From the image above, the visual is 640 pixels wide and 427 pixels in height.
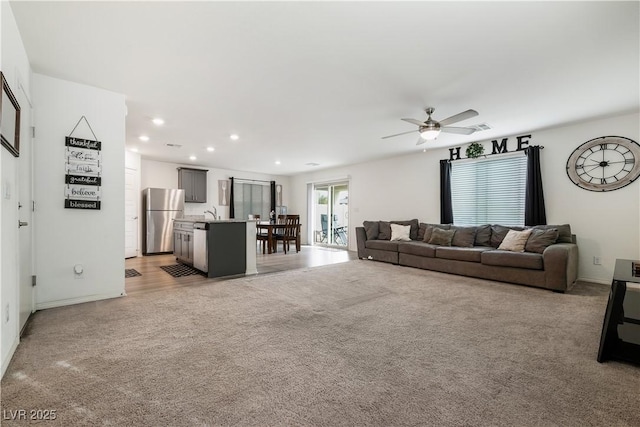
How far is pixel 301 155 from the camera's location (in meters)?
6.96

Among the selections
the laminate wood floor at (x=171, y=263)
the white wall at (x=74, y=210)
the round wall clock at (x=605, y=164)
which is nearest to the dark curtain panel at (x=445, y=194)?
the round wall clock at (x=605, y=164)

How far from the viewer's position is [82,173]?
3184 mm

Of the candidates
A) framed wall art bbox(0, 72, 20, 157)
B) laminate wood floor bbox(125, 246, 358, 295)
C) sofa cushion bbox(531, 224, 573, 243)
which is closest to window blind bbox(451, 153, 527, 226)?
sofa cushion bbox(531, 224, 573, 243)

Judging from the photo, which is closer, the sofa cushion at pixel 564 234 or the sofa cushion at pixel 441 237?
the sofa cushion at pixel 564 234

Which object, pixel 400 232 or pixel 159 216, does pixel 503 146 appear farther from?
pixel 159 216

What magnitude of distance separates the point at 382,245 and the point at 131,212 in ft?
19.4

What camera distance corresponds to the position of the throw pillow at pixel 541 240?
13.5 feet

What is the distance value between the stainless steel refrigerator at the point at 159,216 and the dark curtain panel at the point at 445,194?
653 cm

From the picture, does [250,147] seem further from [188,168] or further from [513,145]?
[513,145]

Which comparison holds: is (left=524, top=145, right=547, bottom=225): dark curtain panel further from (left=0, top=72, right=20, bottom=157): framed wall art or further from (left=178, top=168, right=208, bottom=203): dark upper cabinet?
(left=178, top=168, right=208, bottom=203): dark upper cabinet

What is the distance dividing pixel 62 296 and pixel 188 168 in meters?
5.57

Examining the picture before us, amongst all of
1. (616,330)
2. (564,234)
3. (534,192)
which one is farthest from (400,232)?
(616,330)

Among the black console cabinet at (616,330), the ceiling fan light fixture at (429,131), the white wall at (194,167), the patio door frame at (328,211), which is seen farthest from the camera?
the patio door frame at (328,211)

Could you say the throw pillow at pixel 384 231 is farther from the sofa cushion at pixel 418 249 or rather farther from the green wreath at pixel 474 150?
the green wreath at pixel 474 150
